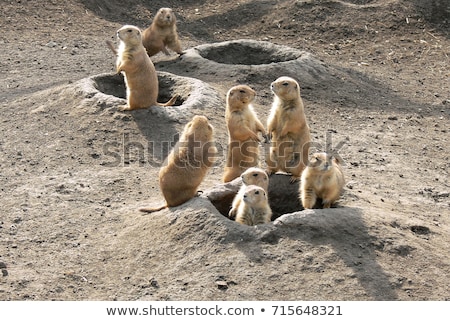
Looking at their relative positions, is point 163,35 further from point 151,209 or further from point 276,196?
point 151,209

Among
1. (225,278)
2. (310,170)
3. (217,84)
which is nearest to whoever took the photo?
(225,278)

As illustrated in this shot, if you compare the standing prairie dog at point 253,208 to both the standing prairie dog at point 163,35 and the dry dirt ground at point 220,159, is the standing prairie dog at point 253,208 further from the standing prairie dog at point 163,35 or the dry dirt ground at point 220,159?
the standing prairie dog at point 163,35

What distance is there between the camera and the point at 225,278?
736 cm

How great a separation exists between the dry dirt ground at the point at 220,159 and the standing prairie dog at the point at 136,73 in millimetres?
242

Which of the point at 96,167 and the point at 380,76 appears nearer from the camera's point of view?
the point at 96,167

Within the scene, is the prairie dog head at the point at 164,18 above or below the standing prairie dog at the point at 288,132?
above

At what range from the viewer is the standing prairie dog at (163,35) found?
52.1 ft

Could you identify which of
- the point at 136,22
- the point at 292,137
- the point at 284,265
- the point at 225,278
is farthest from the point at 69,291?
the point at 136,22

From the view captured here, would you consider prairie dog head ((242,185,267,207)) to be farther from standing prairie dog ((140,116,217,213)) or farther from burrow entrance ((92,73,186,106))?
burrow entrance ((92,73,186,106))

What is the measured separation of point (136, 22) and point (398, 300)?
1461 cm

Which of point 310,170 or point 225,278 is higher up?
point 310,170

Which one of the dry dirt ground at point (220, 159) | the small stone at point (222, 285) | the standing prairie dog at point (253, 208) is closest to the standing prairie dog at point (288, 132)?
the dry dirt ground at point (220, 159)

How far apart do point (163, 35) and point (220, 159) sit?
5.30 metres
